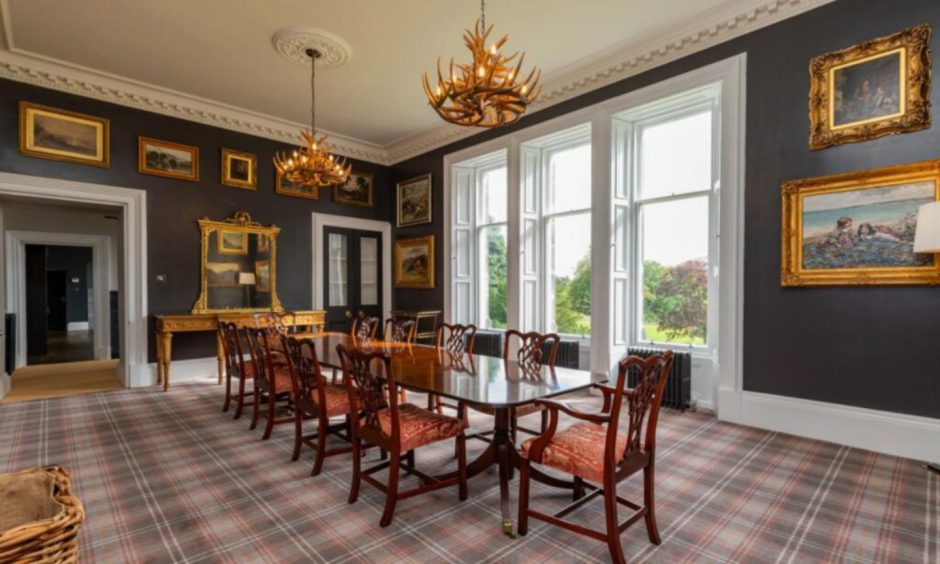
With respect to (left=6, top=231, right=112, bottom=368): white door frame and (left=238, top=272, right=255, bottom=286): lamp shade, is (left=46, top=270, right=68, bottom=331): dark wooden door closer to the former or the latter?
(left=6, top=231, right=112, bottom=368): white door frame

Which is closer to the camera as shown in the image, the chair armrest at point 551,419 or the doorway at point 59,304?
the chair armrest at point 551,419

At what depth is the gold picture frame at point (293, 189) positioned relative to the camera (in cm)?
689

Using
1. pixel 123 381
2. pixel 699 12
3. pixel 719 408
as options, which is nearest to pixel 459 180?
pixel 699 12

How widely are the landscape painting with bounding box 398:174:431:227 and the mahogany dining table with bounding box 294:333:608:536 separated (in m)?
4.42

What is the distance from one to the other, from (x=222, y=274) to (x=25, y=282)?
4.41 metres

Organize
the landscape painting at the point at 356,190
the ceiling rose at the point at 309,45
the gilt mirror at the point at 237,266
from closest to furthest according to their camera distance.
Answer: the ceiling rose at the point at 309,45, the gilt mirror at the point at 237,266, the landscape painting at the point at 356,190

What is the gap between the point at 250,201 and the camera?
21.8ft

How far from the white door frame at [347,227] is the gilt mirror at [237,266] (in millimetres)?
630

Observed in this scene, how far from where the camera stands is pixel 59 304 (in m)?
12.4

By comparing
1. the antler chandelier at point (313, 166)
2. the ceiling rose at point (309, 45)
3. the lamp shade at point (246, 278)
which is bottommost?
the lamp shade at point (246, 278)

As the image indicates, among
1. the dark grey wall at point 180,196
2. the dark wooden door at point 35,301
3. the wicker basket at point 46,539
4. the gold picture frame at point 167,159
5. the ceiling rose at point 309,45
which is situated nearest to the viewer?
the wicker basket at point 46,539

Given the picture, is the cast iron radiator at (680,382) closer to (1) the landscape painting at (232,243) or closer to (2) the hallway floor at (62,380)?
(1) the landscape painting at (232,243)

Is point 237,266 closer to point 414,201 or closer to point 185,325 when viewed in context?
point 185,325

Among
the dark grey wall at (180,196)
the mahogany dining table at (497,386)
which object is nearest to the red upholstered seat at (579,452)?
the mahogany dining table at (497,386)
